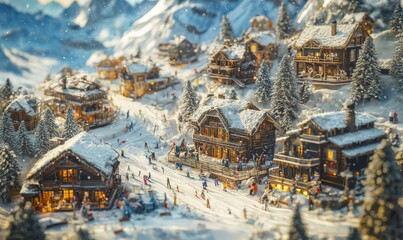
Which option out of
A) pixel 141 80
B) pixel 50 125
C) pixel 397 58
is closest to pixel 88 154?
pixel 50 125

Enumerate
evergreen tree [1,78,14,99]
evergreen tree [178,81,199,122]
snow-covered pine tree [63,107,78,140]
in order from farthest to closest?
evergreen tree [1,78,14,99] < evergreen tree [178,81,199,122] < snow-covered pine tree [63,107,78,140]

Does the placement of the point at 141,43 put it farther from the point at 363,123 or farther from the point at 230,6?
the point at 363,123

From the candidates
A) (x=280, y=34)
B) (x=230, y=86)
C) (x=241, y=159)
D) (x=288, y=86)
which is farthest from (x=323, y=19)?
(x=241, y=159)

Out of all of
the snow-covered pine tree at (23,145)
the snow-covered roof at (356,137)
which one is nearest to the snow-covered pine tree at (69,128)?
the snow-covered pine tree at (23,145)

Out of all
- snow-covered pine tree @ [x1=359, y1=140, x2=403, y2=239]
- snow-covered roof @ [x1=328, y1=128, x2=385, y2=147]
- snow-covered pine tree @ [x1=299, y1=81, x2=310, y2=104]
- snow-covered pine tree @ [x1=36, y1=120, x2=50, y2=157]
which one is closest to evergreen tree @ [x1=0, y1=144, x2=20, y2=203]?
snow-covered pine tree @ [x1=36, y1=120, x2=50, y2=157]

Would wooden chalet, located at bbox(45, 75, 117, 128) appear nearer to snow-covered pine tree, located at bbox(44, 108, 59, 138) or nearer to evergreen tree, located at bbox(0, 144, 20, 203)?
snow-covered pine tree, located at bbox(44, 108, 59, 138)

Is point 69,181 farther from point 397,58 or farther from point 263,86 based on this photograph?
point 397,58
